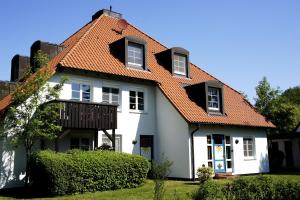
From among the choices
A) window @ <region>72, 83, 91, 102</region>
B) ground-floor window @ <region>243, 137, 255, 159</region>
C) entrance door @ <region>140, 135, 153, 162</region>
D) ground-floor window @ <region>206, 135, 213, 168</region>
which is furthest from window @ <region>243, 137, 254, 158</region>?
window @ <region>72, 83, 91, 102</region>

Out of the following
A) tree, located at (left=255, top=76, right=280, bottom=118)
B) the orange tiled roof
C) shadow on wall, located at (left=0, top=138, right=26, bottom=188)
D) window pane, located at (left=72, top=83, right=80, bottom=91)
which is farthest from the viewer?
tree, located at (left=255, top=76, right=280, bottom=118)

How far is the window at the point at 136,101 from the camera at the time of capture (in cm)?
2098

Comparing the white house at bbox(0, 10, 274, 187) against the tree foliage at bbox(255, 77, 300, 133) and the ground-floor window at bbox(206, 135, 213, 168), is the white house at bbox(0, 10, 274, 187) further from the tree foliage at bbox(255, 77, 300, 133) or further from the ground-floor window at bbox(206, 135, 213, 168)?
the tree foliage at bbox(255, 77, 300, 133)

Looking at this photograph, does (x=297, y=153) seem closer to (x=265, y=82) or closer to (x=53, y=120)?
(x=265, y=82)

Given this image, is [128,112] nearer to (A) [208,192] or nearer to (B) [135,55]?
(B) [135,55]

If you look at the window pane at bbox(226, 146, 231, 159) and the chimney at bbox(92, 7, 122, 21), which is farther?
the chimney at bbox(92, 7, 122, 21)

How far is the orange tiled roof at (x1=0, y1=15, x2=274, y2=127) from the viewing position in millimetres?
19281

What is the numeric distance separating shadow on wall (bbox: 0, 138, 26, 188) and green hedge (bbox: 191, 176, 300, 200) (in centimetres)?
1013

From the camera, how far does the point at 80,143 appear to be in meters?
18.5

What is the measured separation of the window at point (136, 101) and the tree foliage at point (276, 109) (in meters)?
18.2

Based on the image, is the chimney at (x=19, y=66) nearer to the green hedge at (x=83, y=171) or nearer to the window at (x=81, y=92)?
the window at (x=81, y=92)

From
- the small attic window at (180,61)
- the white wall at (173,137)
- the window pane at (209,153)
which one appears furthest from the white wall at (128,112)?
the window pane at (209,153)

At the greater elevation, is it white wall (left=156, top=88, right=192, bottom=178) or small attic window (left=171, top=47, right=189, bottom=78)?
small attic window (left=171, top=47, right=189, bottom=78)

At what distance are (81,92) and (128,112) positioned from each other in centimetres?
322
